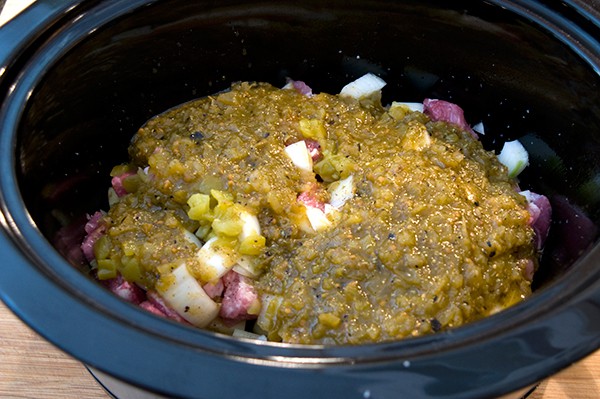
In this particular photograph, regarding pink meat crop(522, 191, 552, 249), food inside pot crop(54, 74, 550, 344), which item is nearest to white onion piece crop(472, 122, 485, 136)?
food inside pot crop(54, 74, 550, 344)

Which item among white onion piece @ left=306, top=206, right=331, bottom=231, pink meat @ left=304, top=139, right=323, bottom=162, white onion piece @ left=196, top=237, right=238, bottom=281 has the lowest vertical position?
white onion piece @ left=196, top=237, right=238, bottom=281

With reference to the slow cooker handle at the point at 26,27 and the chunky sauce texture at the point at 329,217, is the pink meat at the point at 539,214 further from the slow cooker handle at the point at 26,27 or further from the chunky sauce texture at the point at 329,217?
the slow cooker handle at the point at 26,27

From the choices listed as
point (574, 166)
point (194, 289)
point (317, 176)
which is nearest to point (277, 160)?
point (317, 176)

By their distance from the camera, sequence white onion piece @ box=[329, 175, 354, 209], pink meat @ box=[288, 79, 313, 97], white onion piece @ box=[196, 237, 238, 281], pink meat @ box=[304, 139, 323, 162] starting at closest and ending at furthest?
white onion piece @ box=[196, 237, 238, 281], white onion piece @ box=[329, 175, 354, 209], pink meat @ box=[304, 139, 323, 162], pink meat @ box=[288, 79, 313, 97]

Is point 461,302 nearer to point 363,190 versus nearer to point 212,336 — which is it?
point 363,190

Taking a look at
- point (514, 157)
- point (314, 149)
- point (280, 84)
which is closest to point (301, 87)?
point (280, 84)

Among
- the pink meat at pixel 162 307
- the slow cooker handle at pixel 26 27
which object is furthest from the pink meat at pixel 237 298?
the slow cooker handle at pixel 26 27

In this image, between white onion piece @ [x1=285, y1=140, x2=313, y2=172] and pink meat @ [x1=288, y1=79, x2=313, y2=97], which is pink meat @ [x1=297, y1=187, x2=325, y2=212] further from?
pink meat @ [x1=288, y1=79, x2=313, y2=97]

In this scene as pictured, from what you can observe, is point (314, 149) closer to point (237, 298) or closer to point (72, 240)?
point (237, 298)
